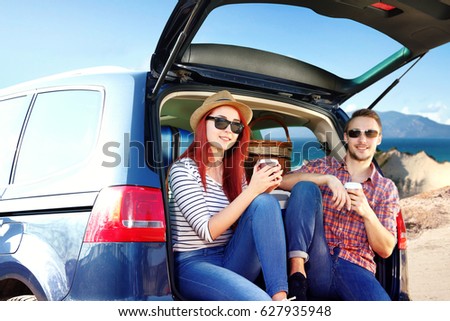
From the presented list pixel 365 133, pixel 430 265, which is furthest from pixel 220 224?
pixel 430 265

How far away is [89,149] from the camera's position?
2115mm

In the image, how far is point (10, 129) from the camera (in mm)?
2748

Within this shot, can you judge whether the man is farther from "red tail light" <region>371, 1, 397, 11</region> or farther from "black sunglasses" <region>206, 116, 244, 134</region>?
"red tail light" <region>371, 1, 397, 11</region>

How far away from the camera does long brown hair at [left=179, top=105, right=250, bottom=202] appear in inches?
96.3

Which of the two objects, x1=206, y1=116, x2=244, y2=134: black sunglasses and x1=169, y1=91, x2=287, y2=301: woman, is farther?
x1=206, y1=116, x2=244, y2=134: black sunglasses

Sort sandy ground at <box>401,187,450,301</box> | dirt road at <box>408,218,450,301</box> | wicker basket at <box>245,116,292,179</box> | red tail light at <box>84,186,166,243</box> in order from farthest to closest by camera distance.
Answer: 1. sandy ground at <box>401,187,450,301</box>
2. dirt road at <box>408,218,450,301</box>
3. wicker basket at <box>245,116,292,179</box>
4. red tail light at <box>84,186,166,243</box>

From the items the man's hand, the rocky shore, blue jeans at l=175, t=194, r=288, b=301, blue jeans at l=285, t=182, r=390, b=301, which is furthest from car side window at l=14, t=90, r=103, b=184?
the rocky shore

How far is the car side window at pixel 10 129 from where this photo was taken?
2594 millimetres

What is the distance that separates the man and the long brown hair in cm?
28

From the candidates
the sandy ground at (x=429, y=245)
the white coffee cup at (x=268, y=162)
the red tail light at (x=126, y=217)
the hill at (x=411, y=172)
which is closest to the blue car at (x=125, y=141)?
the red tail light at (x=126, y=217)

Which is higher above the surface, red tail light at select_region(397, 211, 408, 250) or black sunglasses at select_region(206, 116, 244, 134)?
black sunglasses at select_region(206, 116, 244, 134)

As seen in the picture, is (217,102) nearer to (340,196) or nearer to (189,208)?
(189,208)

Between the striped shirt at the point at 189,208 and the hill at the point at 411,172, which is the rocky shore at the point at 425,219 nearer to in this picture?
the hill at the point at 411,172
